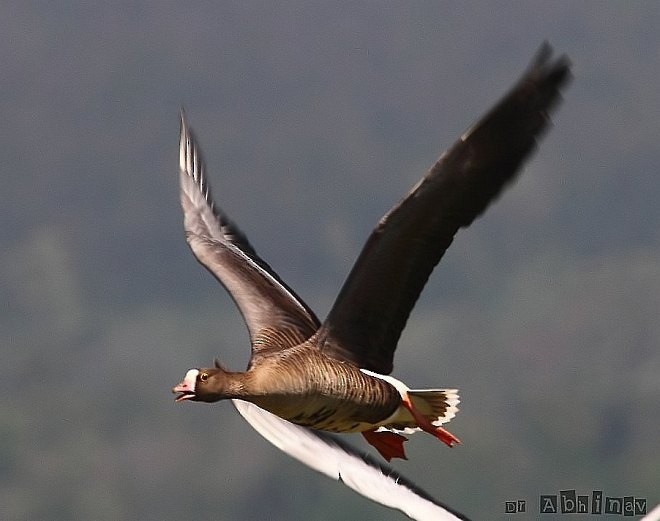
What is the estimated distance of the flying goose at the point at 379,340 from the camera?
1738 centimetres

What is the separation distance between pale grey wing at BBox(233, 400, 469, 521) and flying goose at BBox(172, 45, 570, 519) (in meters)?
0.02

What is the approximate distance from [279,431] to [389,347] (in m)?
1.74

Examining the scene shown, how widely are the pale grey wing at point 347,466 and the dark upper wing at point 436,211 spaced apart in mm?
1137

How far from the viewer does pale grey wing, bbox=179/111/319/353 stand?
21.2 m

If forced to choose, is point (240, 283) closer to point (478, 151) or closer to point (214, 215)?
point (214, 215)

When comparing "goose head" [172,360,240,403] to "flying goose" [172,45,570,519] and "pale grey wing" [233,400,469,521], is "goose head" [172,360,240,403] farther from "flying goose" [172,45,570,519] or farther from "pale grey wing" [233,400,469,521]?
"pale grey wing" [233,400,469,521]

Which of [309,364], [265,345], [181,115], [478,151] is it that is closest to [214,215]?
[181,115]

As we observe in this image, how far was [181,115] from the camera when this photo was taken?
25.8m

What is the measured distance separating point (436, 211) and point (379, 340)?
234 centimetres

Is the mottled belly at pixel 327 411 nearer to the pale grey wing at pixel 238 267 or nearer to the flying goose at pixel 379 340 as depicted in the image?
the flying goose at pixel 379 340

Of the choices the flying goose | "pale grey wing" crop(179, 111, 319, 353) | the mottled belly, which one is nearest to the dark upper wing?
the flying goose

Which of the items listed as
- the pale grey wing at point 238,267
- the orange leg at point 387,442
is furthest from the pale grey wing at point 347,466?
the orange leg at point 387,442

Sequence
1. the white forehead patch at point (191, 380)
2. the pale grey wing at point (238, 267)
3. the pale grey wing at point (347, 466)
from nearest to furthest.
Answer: the pale grey wing at point (347, 466) → the white forehead patch at point (191, 380) → the pale grey wing at point (238, 267)

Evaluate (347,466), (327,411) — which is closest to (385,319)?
(327,411)
